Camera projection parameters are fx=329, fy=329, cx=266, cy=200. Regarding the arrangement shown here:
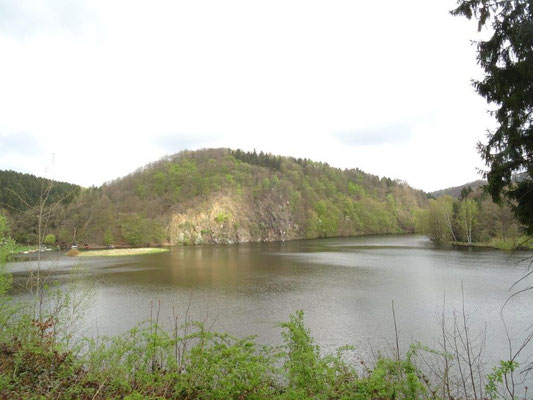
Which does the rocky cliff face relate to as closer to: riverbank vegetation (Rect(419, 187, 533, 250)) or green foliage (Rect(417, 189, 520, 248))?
green foliage (Rect(417, 189, 520, 248))

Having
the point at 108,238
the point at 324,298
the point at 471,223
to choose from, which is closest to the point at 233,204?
the point at 108,238

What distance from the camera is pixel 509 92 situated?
6.01 m

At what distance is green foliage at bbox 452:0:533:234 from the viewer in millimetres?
5602

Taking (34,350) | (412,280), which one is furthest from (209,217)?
(34,350)

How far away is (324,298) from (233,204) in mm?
73634

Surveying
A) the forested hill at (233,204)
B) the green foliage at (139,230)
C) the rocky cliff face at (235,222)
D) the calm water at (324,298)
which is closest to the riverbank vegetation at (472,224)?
the calm water at (324,298)

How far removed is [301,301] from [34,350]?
1304 centimetres

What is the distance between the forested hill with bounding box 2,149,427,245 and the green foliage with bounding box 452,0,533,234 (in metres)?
66.3

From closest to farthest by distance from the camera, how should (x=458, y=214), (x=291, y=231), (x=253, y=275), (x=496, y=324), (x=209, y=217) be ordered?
(x=496, y=324) < (x=253, y=275) < (x=458, y=214) < (x=209, y=217) < (x=291, y=231)

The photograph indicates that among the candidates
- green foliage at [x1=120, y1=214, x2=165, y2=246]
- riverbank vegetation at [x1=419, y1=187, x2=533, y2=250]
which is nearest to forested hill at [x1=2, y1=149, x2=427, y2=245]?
green foliage at [x1=120, y1=214, x2=165, y2=246]

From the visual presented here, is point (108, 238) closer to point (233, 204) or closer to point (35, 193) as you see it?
point (233, 204)

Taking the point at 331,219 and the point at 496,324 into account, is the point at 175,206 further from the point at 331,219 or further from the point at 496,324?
the point at 496,324

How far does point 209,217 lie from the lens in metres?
84.0

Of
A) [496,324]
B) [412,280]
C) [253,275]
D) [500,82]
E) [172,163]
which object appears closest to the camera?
[500,82]
